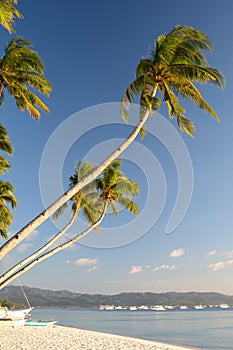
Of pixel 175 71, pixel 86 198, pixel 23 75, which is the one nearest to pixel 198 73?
pixel 175 71

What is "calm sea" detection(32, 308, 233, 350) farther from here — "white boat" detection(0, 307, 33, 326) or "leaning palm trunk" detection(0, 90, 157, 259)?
"leaning palm trunk" detection(0, 90, 157, 259)

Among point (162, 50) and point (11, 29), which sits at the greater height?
point (162, 50)

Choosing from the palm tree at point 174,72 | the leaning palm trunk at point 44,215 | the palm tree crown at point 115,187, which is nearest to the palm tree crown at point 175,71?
the palm tree at point 174,72

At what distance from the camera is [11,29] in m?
9.52

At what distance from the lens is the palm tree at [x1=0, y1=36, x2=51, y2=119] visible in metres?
11.5

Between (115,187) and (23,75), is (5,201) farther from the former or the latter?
(23,75)

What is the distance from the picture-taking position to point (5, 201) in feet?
90.7

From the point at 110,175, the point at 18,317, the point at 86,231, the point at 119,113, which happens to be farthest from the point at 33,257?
the point at 18,317

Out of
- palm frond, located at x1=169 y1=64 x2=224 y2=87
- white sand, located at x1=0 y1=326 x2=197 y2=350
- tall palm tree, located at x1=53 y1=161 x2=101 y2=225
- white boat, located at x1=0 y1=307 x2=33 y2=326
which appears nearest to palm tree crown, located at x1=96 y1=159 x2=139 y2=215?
tall palm tree, located at x1=53 y1=161 x2=101 y2=225

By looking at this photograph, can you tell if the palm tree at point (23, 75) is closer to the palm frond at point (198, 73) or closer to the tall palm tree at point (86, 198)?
the palm frond at point (198, 73)

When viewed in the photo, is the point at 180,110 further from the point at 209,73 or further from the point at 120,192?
the point at 120,192

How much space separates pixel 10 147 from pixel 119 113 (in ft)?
20.7

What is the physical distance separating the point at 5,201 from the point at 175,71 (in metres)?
19.6

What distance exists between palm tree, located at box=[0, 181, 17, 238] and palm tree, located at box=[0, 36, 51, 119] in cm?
1585
